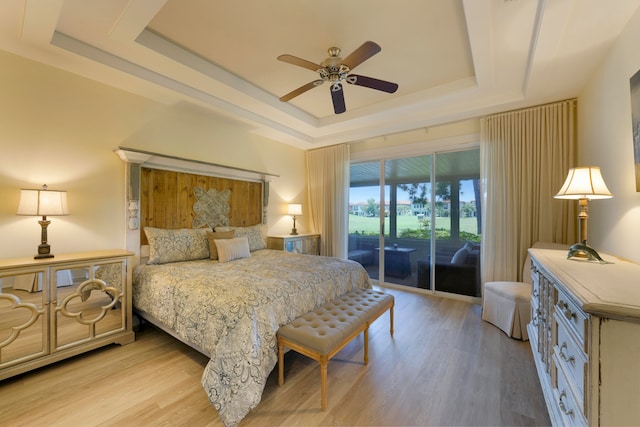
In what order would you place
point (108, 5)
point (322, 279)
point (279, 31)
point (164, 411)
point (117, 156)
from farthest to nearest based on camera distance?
point (117, 156) < point (322, 279) < point (279, 31) < point (108, 5) < point (164, 411)

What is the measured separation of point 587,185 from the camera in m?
1.70

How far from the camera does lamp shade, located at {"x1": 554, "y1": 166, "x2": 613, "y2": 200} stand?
169 centimetres

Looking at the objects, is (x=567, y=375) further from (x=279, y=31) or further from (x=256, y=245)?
(x=256, y=245)

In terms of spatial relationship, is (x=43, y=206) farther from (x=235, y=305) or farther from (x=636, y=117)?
(x=636, y=117)

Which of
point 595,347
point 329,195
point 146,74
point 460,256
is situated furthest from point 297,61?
point 460,256

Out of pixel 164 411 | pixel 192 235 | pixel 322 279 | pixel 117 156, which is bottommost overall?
pixel 164 411

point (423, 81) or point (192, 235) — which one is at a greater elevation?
point (423, 81)

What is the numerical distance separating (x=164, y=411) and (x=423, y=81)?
395 cm

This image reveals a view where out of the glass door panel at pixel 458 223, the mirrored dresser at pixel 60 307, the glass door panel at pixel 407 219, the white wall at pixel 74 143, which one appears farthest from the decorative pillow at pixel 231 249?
the glass door panel at pixel 458 223

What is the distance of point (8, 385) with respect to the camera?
76.0 inches

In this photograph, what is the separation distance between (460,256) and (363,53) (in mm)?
3254

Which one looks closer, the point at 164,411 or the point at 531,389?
the point at 164,411

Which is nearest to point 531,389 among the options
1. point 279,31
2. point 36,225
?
point 279,31

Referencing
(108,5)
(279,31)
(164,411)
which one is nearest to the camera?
(164,411)
